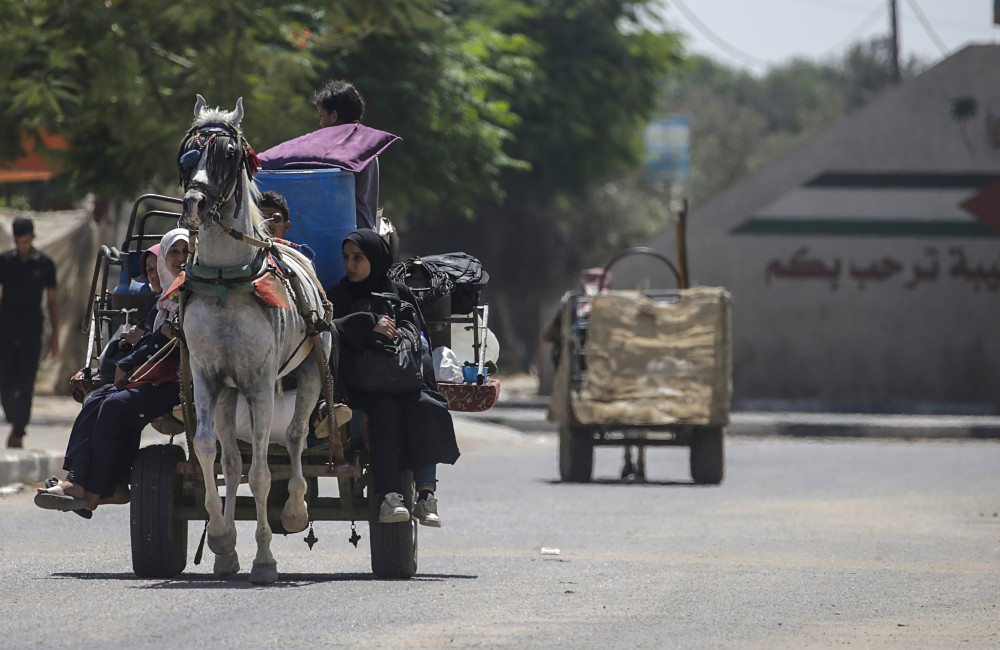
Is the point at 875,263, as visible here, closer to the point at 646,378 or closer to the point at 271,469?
the point at 646,378

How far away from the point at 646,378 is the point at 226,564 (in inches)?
348

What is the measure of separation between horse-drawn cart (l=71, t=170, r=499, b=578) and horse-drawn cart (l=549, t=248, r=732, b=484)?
7.21 metres

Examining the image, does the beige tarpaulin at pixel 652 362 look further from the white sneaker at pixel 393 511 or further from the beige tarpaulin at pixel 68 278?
the beige tarpaulin at pixel 68 278

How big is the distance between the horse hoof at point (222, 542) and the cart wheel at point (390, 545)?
26.3 inches

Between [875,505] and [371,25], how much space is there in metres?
10.8

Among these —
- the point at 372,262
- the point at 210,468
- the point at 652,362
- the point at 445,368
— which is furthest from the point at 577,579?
the point at 652,362

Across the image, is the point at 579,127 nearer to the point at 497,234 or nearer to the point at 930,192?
the point at 497,234

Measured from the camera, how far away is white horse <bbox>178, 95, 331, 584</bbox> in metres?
8.40

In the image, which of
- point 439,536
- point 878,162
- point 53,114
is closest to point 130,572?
point 439,536

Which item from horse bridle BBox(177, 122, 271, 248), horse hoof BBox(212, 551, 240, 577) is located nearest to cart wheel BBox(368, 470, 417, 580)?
horse hoof BBox(212, 551, 240, 577)

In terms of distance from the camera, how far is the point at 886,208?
1428 inches

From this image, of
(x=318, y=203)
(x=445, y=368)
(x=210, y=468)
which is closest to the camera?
(x=210, y=468)

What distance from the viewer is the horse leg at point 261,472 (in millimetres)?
8594

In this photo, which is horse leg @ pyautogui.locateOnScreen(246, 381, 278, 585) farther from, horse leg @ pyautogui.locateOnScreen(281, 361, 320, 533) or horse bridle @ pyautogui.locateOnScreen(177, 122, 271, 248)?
horse bridle @ pyautogui.locateOnScreen(177, 122, 271, 248)
